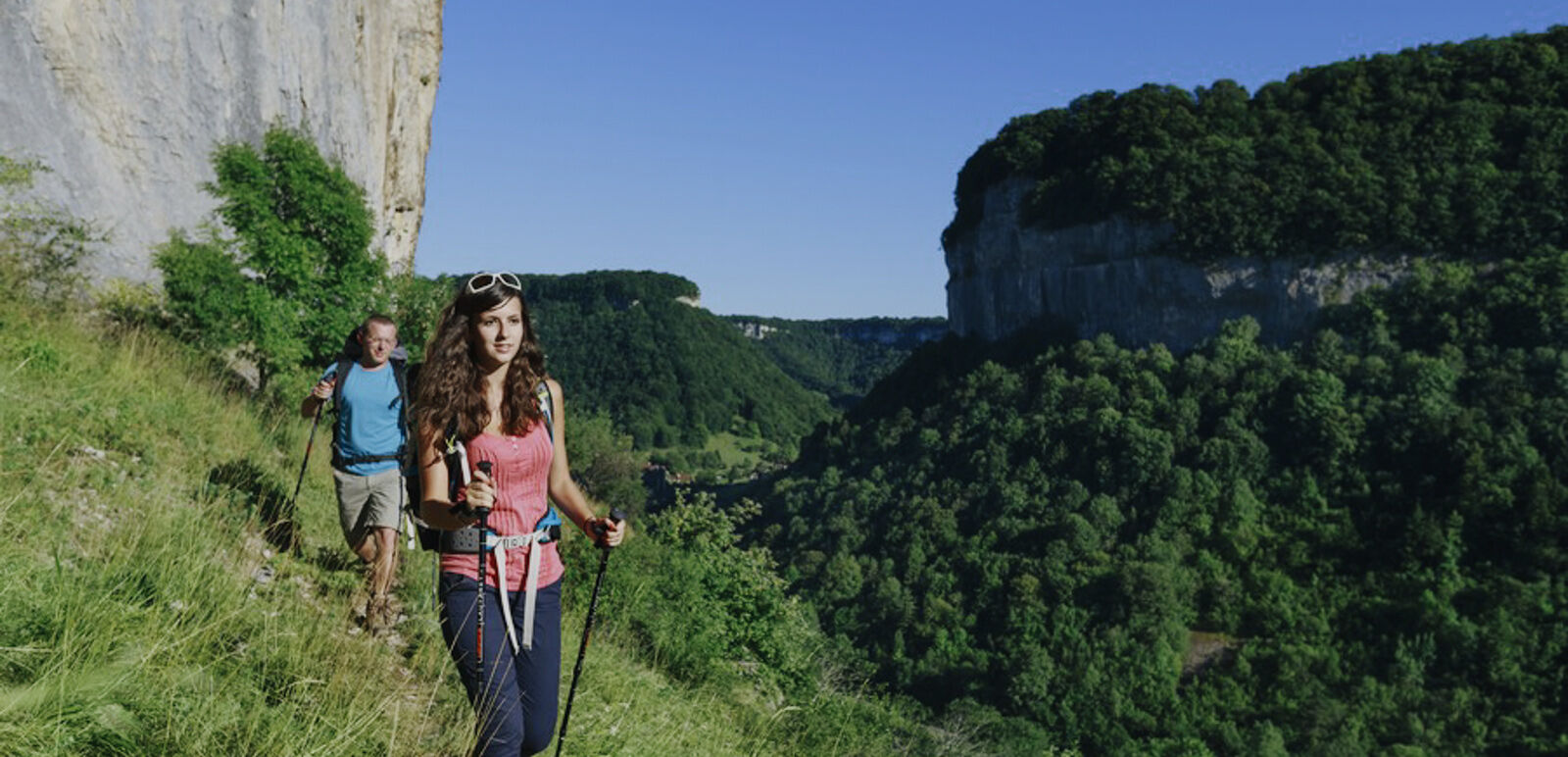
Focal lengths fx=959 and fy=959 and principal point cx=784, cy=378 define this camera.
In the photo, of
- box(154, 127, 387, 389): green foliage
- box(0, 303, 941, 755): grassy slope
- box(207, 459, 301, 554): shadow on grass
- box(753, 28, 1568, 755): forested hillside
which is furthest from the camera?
box(753, 28, 1568, 755): forested hillside

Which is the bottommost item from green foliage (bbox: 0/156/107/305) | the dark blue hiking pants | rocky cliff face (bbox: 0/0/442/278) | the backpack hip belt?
the dark blue hiking pants

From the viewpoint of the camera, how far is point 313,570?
184 inches

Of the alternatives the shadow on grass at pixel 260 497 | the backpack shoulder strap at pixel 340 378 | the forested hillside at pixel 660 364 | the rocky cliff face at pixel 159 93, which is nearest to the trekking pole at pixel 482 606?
the backpack shoulder strap at pixel 340 378

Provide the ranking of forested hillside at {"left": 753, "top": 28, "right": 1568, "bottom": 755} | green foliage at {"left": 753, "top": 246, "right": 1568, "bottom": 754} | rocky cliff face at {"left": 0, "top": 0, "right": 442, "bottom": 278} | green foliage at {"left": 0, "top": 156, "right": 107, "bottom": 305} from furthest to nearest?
forested hillside at {"left": 753, "top": 28, "right": 1568, "bottom": 755}, green foliage at {"left": 753, "top": 246, "right": 1568, "bottom": 754}, rocky cliff face at {"left": 0, "top": 0, "right": 442, "bottom": 278}, green foliage at {"left": 0, "top": 156, "right": 107, "bottom": 305}

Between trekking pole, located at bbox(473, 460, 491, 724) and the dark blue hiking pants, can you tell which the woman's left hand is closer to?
the dark blue hiking pants

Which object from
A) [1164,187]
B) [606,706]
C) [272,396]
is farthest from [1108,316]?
[606,706]

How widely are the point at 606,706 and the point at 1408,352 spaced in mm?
57296

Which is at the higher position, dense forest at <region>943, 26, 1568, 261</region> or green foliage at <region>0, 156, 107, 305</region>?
dense forest at <region>943, 26, 1568, 261</region>

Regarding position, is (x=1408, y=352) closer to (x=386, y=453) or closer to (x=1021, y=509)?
(x=1021, y=509)

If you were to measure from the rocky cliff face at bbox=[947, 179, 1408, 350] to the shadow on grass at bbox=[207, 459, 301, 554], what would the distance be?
202 feet

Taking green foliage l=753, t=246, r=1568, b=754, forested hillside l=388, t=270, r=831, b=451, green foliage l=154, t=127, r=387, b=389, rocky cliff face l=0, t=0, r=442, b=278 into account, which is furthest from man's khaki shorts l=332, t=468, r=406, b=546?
forested hillside l=388, t=270, r=831, b=451

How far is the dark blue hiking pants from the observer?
7.67 feet

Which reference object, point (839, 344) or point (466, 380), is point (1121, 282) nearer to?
point (466, 380)

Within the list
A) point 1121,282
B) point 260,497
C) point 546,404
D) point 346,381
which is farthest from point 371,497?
point 1121,282
